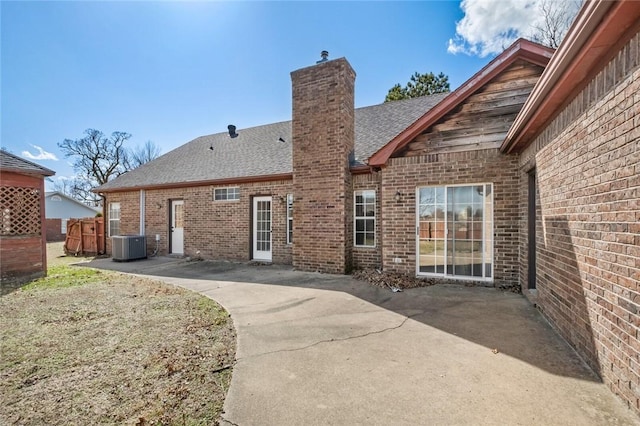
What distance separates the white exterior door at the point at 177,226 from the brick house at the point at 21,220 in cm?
409

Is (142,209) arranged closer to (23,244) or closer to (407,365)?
(23,244)

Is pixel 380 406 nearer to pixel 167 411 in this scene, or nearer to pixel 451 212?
pixel 167 411

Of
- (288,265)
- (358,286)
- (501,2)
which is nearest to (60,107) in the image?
(288,265)

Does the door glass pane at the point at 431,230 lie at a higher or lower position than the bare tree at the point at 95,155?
lower

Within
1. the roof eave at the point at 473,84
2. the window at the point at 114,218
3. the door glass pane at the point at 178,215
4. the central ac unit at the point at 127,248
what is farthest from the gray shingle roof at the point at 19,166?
the roof eave at the point at 473,84

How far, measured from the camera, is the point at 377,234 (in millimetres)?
8180

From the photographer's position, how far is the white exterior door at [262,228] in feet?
33.5

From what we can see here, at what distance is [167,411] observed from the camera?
2332mm

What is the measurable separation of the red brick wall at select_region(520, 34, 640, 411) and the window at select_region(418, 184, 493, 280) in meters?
2.41

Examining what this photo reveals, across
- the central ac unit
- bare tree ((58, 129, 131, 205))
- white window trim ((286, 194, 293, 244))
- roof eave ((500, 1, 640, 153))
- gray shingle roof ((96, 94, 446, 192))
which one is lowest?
the central ac unit

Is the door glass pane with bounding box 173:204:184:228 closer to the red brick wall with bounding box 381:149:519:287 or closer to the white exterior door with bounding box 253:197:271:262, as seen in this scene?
the white exterior door with bounding box 253:197:271:262

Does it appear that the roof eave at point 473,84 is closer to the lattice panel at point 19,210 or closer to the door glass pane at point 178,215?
the door glass pane at point 178,215

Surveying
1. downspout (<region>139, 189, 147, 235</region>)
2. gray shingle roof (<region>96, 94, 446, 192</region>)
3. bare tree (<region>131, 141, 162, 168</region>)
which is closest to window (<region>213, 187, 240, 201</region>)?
gray shingle roof (<region>96, 94, 446, 192</region>)

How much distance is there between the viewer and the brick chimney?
8070mm
